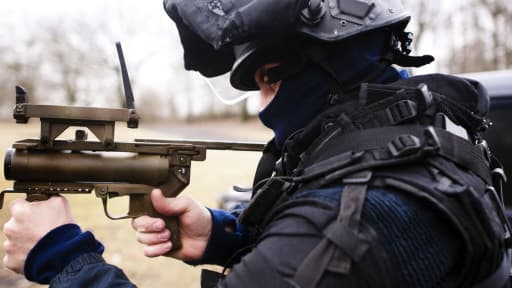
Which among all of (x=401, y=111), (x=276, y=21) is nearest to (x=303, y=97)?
(x=276, y=21)

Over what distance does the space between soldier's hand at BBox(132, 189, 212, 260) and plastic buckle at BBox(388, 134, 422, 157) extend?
821mm

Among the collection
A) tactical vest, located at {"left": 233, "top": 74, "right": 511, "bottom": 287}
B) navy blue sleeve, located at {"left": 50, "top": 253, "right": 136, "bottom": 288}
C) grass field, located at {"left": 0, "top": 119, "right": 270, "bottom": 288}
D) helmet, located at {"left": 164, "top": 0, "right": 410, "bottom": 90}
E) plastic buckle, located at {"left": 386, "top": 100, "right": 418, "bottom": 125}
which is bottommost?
grass field, located at {"left": 0, "top": 119, "right": 270, "bottom": 288}

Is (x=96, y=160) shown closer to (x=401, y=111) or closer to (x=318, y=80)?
(x=318, y=80)

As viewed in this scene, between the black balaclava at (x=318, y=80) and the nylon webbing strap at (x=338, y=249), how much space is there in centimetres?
52

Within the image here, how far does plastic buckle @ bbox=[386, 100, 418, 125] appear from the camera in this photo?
122cm

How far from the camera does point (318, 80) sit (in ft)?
4.88

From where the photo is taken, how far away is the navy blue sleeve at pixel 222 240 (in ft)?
6.01

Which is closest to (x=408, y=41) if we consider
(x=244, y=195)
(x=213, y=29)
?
(x=213, y=29)

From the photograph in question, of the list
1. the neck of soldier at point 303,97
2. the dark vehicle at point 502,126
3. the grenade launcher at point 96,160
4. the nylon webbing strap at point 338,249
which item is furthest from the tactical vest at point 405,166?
the dark vehicle at point 502,126

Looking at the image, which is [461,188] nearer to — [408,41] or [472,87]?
[472,87]

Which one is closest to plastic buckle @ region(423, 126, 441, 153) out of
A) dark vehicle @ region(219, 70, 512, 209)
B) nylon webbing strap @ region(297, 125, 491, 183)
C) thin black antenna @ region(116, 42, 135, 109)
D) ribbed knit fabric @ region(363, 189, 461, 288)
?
nylon webbing strap @ region(297, 125, 491, 183)

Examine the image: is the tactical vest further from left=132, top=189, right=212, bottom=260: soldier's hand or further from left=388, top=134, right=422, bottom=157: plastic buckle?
left=132, top=189, right=212, bottom=260: soldier's hand

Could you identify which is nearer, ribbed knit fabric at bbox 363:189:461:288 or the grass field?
ribbed knit fabric at bbox 363:189:461:288

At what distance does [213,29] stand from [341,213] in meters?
0.77
